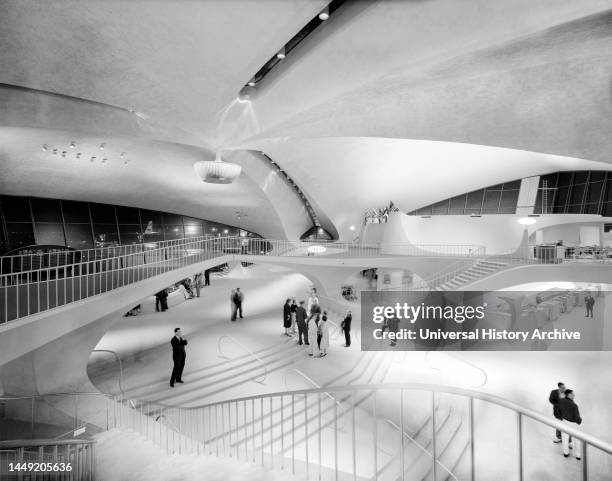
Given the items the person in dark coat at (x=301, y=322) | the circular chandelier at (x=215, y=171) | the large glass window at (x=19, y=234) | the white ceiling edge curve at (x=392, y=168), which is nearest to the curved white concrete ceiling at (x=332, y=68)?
the circular chandelier at (x=215, y=171)

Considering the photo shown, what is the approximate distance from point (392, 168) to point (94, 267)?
1691 cm

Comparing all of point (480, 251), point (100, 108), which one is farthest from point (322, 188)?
point (100, 108)

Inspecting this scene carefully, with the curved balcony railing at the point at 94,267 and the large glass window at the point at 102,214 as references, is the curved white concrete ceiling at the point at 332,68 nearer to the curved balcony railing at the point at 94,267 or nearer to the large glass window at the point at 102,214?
the curved balcony railing at the point at 94,267

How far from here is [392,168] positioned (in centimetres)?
2039

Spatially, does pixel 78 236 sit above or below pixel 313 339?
above

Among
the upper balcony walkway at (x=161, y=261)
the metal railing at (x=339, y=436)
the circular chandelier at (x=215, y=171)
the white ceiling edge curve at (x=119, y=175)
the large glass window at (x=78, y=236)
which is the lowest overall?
the metal railing at (x=339, y=436)

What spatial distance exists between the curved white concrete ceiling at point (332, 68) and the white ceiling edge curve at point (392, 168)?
23.9 ft

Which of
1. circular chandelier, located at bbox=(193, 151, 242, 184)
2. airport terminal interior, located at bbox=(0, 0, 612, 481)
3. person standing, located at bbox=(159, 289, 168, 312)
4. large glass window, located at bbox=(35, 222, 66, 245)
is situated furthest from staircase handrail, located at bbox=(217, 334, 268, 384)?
large glass window, located at bbox=(35, 222, 66, 245)

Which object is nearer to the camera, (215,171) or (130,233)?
(215,171)

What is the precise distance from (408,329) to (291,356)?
16.1 feet

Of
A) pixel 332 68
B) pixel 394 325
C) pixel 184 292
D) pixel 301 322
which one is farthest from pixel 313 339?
pixel 184 292

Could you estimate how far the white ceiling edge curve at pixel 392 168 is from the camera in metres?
16.9

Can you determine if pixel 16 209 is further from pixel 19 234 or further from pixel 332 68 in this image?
pixel 332 68

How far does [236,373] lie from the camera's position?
9.23 metres
